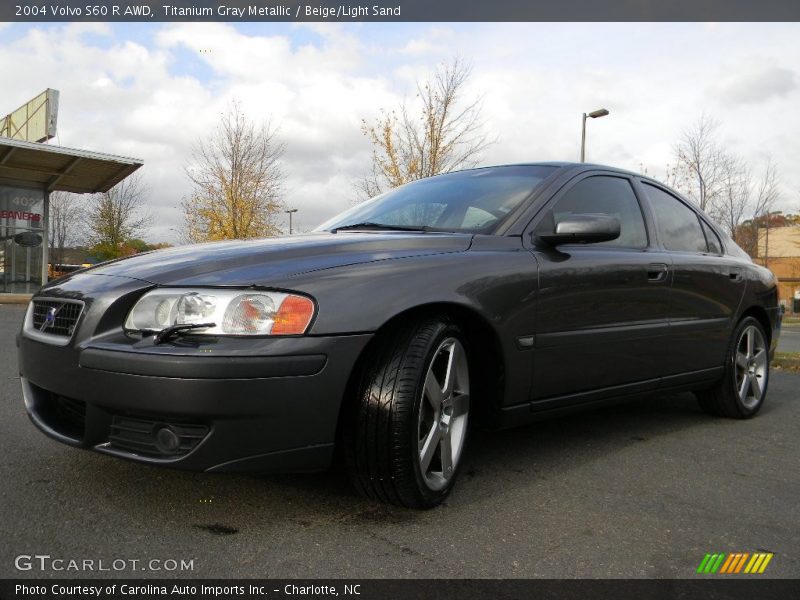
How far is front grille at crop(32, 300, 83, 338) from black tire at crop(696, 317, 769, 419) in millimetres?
3749

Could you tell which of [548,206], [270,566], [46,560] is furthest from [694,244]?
[46,560]

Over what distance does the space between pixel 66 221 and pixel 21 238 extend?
1806cm

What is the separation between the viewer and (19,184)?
20219 mm

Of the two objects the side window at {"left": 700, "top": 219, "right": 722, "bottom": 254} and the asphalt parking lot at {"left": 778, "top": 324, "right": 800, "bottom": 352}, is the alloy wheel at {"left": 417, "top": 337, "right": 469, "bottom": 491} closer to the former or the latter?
the side window at {"left": 700, "top": 219, "right": 722, "bottom": 254}

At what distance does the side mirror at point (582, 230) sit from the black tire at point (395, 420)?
83 cm

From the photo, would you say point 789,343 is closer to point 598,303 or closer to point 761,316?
point 761,316

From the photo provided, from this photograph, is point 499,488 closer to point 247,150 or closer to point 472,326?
point 472,326

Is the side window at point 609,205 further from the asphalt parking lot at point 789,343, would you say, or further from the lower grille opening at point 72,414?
the asphalt parking lot at point 789,343

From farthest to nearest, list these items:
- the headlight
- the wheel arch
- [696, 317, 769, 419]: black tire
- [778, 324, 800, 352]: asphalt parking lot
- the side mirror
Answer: [778, 324, 800, 352]: asphalt parking lot → the wheel arch → [696, 317, 769, 419]: black tire → the side mirror → the headlight

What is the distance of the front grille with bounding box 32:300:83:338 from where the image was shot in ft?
8.05

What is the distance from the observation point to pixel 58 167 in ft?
62.6

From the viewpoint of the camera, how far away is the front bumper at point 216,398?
7.04 ft

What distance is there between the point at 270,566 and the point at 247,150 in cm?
2167

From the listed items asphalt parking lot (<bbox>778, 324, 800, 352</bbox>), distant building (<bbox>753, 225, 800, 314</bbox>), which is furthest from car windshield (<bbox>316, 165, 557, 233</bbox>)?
distant building (<bbox>753, 225, 800, 314</bbox>)
